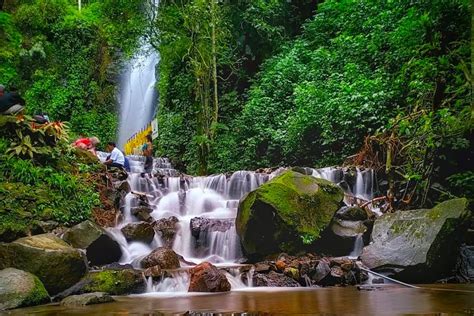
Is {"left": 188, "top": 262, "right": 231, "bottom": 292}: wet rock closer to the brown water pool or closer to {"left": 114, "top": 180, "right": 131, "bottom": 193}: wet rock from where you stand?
the brown water pool

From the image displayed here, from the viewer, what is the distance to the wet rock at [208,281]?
7.47 metres

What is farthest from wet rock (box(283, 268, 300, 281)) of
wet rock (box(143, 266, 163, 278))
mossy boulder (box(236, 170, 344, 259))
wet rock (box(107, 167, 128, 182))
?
wet rock (box(107, 167, 128, 182))

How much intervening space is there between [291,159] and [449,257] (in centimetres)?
860

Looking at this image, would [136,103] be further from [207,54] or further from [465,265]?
[465,265]

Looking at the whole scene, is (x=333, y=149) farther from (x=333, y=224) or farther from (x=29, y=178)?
(x=29, y=178)

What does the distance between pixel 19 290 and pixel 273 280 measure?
3781 mm

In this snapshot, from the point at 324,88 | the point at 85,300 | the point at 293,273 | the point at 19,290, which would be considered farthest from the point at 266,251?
the point at 324,88

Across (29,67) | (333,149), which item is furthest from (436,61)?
(29,67)

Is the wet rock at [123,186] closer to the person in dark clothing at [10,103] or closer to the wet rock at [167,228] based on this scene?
the wet rock at [167,228]

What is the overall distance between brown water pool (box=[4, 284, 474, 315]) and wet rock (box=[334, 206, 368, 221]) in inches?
107

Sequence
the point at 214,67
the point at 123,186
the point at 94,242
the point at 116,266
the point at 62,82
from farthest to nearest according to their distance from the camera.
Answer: the point at 62,82
the point at 214,67
the point at 123,186
the point at 94,242
the point at 116,266

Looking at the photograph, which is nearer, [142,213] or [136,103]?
[142,213]

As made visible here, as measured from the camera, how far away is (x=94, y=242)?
942 centimetres

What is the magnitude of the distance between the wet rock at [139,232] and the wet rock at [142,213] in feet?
3.45
